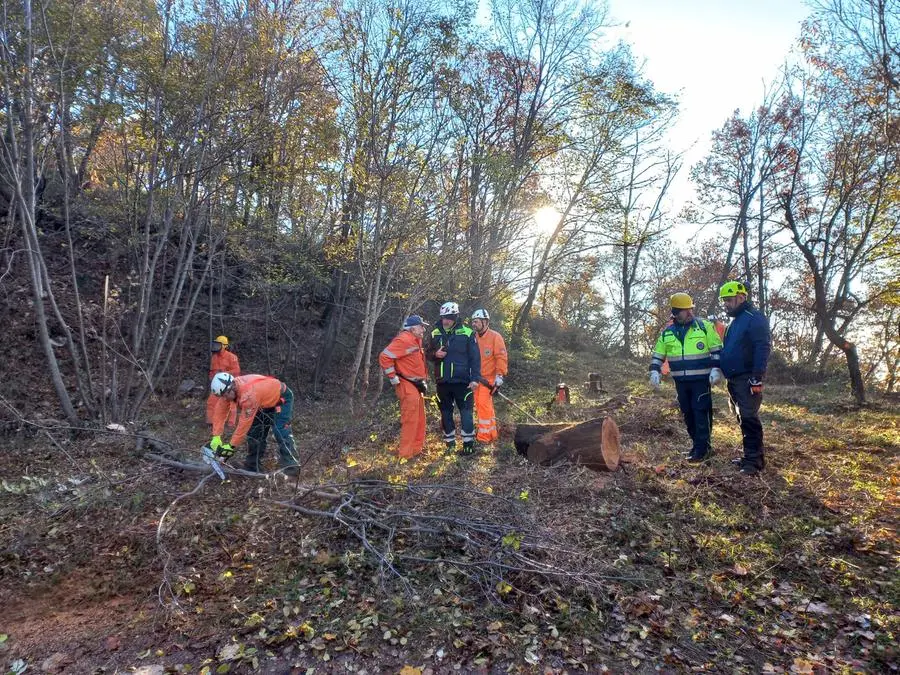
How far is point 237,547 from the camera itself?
3936 mm

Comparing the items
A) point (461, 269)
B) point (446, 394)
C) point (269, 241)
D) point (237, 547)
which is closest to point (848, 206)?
point (461, 269)

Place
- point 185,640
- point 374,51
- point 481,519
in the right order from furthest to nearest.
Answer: point 374,51
point 481,519
point 185,640

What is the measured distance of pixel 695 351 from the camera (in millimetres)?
5688

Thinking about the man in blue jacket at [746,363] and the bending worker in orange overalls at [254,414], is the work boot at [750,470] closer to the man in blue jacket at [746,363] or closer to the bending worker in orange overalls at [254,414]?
the man in blue jacket at [746,363]

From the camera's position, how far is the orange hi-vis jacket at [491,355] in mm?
7129

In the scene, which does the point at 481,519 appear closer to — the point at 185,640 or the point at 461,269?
the point at 185,640

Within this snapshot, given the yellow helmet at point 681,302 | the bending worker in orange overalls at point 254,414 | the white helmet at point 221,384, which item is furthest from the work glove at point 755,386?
the white helmet at point 221,384

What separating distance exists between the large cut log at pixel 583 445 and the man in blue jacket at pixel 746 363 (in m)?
1.33

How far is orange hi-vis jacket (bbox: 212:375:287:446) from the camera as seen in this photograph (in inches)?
197

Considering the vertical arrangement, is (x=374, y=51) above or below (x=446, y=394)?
above

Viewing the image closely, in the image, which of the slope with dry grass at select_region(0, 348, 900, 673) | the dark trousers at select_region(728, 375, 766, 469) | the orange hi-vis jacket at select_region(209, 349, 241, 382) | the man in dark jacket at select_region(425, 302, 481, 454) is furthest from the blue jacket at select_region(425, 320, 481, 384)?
the orange hi-vis jacket at select_region(209, 349, 241, 382)

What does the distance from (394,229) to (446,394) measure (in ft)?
12.5

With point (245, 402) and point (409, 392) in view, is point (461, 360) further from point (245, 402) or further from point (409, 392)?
point (245, 402)

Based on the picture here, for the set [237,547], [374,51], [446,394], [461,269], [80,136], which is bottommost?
[237,547]
